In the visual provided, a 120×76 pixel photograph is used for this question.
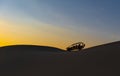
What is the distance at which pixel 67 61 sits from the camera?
20.5 m

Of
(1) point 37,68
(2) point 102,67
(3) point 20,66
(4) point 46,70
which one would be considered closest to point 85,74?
(2) point 102,67

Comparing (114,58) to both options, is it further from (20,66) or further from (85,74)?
(20,66)

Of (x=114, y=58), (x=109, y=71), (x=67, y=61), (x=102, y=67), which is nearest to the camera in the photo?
(x=109, y=71)

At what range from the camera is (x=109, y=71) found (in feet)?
51.4

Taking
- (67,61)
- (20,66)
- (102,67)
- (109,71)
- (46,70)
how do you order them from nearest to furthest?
(109,71) → (102,67) → (46,70) → (67,61) → (20,66)

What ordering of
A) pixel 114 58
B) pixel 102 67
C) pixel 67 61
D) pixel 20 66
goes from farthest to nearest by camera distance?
1. pixel 20 66
2. pixel 67 61
3. pixel 114 58
4. pixel 102 67

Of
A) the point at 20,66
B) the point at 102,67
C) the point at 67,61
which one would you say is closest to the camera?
the point at 102,67

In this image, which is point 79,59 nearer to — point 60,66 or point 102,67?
point 60,66

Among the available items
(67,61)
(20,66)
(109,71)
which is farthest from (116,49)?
(20,66)

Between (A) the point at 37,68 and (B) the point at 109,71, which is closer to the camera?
(B) the point at 109,71

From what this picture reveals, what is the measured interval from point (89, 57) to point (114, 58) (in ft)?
7.58

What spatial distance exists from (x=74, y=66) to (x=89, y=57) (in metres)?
1.82

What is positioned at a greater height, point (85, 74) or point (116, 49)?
point (116, 49)

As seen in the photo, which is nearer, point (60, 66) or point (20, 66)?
point (60, 66)
